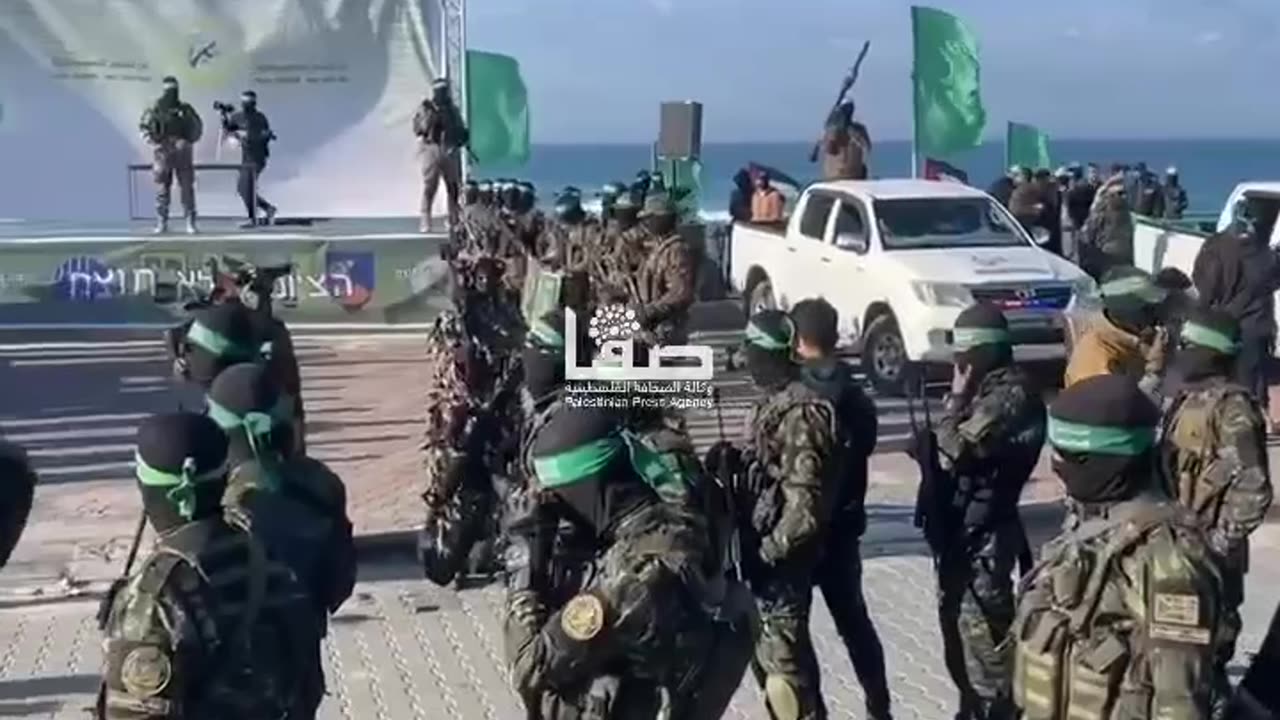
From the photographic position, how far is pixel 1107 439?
4.45 meters

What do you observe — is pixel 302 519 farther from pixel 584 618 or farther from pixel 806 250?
pixel 806 250

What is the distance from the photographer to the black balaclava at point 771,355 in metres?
6.96

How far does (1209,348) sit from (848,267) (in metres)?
10.3

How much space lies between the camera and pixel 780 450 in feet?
22.1

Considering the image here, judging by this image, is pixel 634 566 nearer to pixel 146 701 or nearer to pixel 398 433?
pixel 146 701

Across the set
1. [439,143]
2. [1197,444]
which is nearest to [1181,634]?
[1197,444]

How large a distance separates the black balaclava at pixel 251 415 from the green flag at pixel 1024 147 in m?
23.7

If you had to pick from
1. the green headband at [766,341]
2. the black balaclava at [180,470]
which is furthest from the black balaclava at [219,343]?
the black balaclava at [180,470]

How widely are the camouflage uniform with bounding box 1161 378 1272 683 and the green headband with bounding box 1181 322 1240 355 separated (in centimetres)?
12

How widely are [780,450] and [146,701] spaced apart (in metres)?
2.94

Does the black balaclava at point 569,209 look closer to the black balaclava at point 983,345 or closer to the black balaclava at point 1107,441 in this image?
the black balaclava at point 983,345

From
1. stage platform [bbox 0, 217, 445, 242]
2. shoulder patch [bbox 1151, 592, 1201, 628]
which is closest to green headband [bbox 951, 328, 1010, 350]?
shoulder patch [bbox 1151, 592, 1201, 628]

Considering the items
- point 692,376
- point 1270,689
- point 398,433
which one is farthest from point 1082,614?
point 398,433

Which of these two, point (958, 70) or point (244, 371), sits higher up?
point (958, 70)
